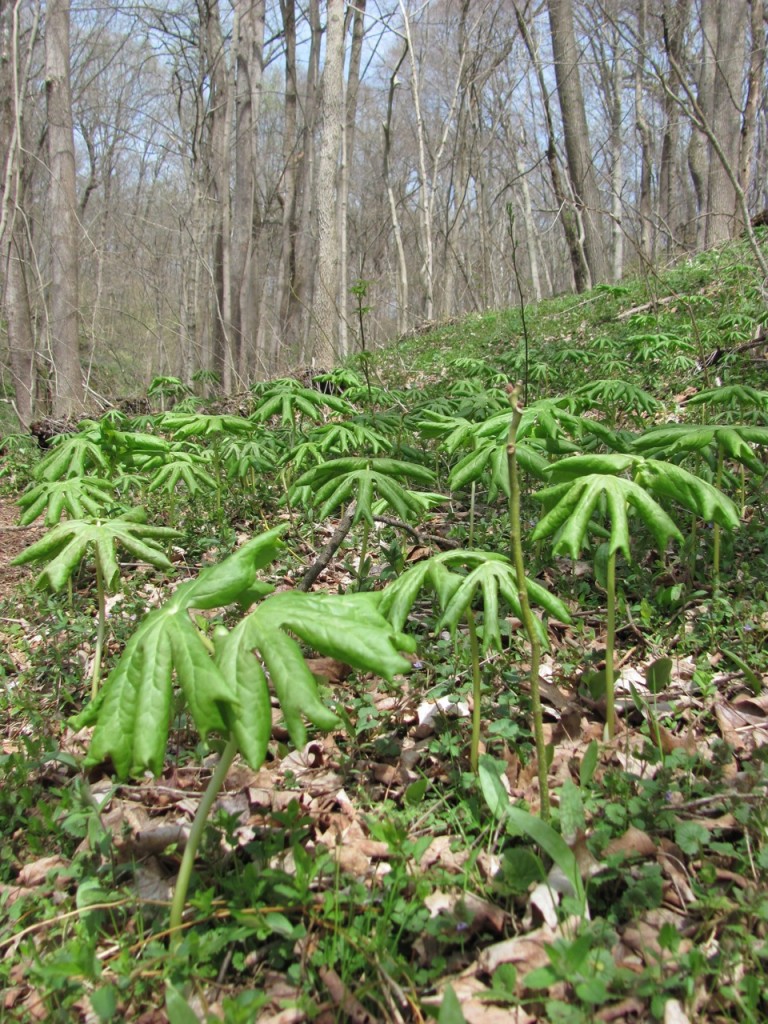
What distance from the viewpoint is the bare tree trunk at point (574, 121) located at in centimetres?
1055

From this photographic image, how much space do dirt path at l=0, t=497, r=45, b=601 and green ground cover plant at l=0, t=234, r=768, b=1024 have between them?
2.96ft

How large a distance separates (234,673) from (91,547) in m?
1.11

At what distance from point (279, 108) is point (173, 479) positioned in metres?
23.9

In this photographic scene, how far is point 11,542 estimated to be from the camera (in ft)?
14.6

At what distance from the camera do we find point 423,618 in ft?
8.51

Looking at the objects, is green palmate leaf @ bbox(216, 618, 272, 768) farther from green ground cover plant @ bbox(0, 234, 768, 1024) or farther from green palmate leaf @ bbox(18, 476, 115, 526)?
green palmate leaf @ bbox(18, 476, 115, 526)

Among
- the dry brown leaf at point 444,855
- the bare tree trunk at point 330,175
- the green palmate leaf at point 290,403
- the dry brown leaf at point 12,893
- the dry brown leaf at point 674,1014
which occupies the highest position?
the bare tree trunk at point 330,175

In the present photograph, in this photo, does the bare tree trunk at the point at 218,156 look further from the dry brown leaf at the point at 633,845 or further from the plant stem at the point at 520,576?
the dry brown leaf at the point at 633,845

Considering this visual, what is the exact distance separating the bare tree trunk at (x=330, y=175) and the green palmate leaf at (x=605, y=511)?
7.07 m

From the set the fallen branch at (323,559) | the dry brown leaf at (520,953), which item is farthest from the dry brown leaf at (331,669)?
the dry brown leaf at (520,953)

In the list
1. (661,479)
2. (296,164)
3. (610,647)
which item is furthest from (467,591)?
(296,164)

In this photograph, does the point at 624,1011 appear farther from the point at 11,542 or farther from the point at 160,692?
the point at 11,542

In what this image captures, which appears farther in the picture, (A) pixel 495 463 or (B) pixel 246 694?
(A) pixel 495 463

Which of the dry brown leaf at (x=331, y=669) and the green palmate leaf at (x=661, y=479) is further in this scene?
the dry brown leaf at (x=331, y=669)
